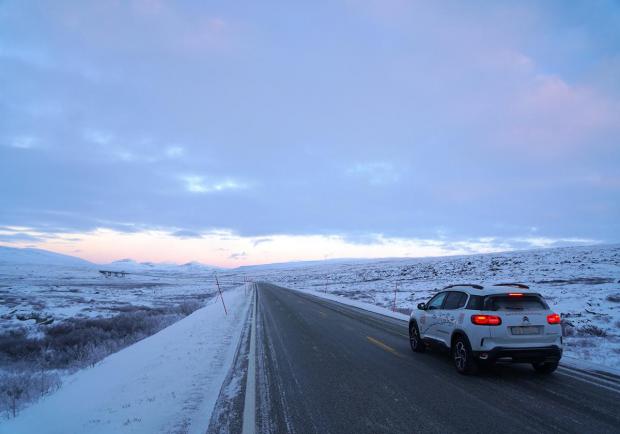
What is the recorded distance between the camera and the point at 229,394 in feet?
20.9

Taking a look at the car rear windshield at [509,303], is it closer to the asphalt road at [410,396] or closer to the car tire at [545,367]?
the car tire at [545,367]

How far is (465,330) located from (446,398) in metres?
2.10

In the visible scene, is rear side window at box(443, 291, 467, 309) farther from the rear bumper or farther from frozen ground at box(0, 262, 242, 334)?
frozen ground at box(0, 262, 242, 334)

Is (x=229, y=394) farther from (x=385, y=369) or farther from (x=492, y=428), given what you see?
(x=492, y=428)

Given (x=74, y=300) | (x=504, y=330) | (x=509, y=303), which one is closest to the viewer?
(x=504, y=330)

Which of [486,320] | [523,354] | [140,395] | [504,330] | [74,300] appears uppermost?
[486,320]

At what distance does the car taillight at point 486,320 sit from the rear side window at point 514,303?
0.65ft

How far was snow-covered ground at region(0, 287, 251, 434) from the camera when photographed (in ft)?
17.3

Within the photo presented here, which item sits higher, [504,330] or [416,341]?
[504,330]

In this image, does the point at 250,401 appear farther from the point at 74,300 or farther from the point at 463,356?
the point at 74,300

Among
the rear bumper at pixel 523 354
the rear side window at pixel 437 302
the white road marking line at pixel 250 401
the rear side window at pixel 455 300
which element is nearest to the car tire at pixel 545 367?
the rear bumper at pixel 523 354

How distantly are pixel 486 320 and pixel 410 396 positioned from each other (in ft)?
8.06

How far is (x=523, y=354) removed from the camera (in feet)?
23.7

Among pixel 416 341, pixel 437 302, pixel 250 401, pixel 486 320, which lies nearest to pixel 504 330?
pixel 486 320
